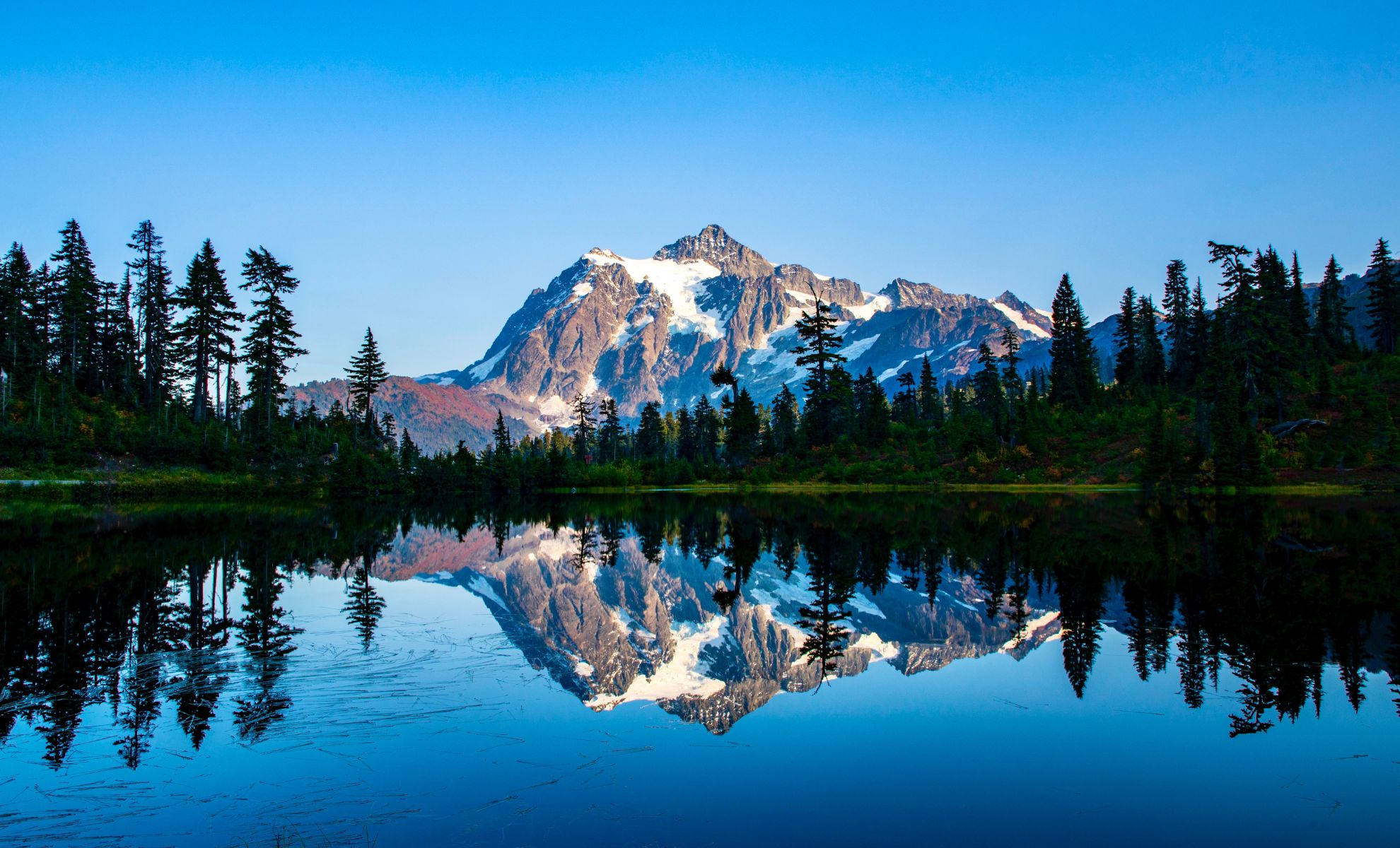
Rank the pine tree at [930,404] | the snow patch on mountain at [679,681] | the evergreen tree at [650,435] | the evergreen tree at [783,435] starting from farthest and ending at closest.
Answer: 1. the evergreen tree at [650,435]
2. the pine tree at [930,404]
3. the evergreen tree at [783,435]
4. the snow patch on mountain at [679,681]

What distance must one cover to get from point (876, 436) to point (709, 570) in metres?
60.9

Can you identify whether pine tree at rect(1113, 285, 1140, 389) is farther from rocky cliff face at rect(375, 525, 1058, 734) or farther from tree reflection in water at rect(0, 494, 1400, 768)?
rocky cliff face at rect(375, 525, 1058, 734)

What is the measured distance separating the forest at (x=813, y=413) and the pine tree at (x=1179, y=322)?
28 cm

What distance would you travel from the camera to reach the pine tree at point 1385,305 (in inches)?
2982

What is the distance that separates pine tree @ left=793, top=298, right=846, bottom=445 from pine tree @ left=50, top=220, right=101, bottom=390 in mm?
58270

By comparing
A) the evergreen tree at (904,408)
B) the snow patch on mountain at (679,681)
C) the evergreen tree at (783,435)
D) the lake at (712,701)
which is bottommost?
the snow patch on mountain at (679,681)

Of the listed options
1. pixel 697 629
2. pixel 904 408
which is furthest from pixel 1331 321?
pixel 697 629

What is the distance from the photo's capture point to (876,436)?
83312mm

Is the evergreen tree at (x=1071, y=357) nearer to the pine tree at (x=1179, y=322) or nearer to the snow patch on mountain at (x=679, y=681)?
the pine tree at (x=1179, y=322)

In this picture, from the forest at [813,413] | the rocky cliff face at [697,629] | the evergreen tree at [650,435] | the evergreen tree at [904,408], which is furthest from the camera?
the evergreen tree at [650,435]

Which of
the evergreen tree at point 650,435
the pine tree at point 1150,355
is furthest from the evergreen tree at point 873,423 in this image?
the evergreen tree at point 650,435

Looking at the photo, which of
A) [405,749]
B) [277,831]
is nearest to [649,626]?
[405,749]

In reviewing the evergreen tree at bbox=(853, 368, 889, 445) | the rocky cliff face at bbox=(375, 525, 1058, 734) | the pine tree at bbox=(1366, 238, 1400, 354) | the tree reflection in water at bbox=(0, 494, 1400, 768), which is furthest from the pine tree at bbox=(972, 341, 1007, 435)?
the rocky cliff face at bbox=(375, 525, 1058, 734)

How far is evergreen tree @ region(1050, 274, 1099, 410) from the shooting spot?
274 feet
